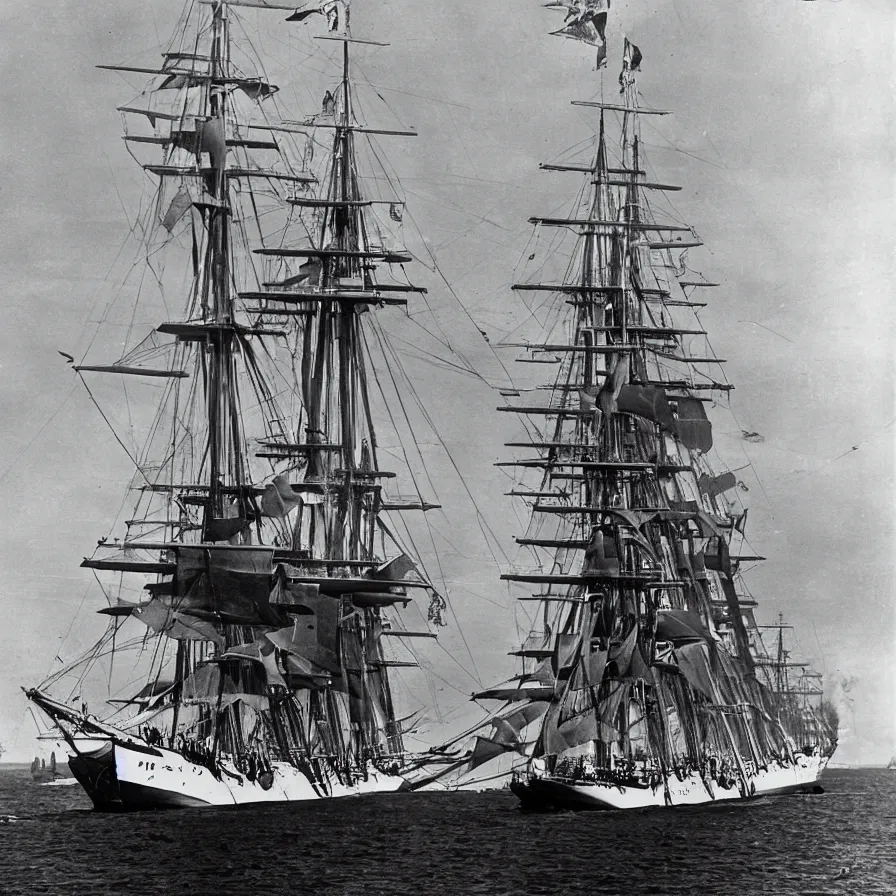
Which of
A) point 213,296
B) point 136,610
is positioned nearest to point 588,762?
point 136,610

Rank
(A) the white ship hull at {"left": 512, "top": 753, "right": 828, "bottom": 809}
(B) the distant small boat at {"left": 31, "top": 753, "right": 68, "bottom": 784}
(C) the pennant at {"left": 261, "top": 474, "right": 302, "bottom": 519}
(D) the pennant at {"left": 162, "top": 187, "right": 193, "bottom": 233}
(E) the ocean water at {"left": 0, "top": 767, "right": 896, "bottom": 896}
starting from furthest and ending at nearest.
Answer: (B) the distant small boat at {"left": 31, "top": 753, "right": 68, "bottom": 784}, (C) the pennant at {"left": 261, "top": 474, "right": 302, "bottom": 519}, (D) the pennant at {"left": 162, "top": 187, "right": 193, "bottom": 233}, (A) the white ship hull at {"left": 512, "top": 753, "right": 828, "bottom": 809}, (E) the ocean water at {"left": 0, "top": 767, "right": 896, "bottom": 896}

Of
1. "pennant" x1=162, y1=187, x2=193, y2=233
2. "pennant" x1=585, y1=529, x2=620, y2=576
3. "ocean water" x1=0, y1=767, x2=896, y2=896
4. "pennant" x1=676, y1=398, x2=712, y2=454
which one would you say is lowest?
"ocean water" x1=0, y1=767, x2=896, y2=896

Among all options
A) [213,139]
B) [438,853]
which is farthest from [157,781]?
[213,139]

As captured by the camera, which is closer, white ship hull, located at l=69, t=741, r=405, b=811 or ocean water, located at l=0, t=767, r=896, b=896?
ocean water, located at l=0, t=767, r=896, b=896

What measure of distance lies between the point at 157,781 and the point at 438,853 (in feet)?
60.6

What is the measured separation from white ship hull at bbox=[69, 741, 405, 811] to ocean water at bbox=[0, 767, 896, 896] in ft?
3.72

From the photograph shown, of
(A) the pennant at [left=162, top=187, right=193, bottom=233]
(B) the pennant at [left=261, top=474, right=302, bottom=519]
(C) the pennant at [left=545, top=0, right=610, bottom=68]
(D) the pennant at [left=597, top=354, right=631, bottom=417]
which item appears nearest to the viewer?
(C) the pennant at [left=545, top=0, right=610, bottom=68]

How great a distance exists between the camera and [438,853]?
217ft

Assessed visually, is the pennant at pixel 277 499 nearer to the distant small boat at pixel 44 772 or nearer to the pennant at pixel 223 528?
the pennant at pixel 223 528

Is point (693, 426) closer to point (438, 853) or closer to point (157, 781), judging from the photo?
point (157, 781)

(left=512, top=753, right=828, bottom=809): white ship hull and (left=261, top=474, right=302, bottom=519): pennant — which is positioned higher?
(left=261, top=474, right=302, bottom=519): pennant

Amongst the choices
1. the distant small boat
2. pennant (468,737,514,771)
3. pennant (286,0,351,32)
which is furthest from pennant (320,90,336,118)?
the distant small boat

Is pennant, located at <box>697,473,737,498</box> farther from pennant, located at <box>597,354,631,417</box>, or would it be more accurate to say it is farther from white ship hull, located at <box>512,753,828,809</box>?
pennant, located at <box>597,354,631,417</box>

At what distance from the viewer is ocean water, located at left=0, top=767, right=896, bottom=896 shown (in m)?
56.5
